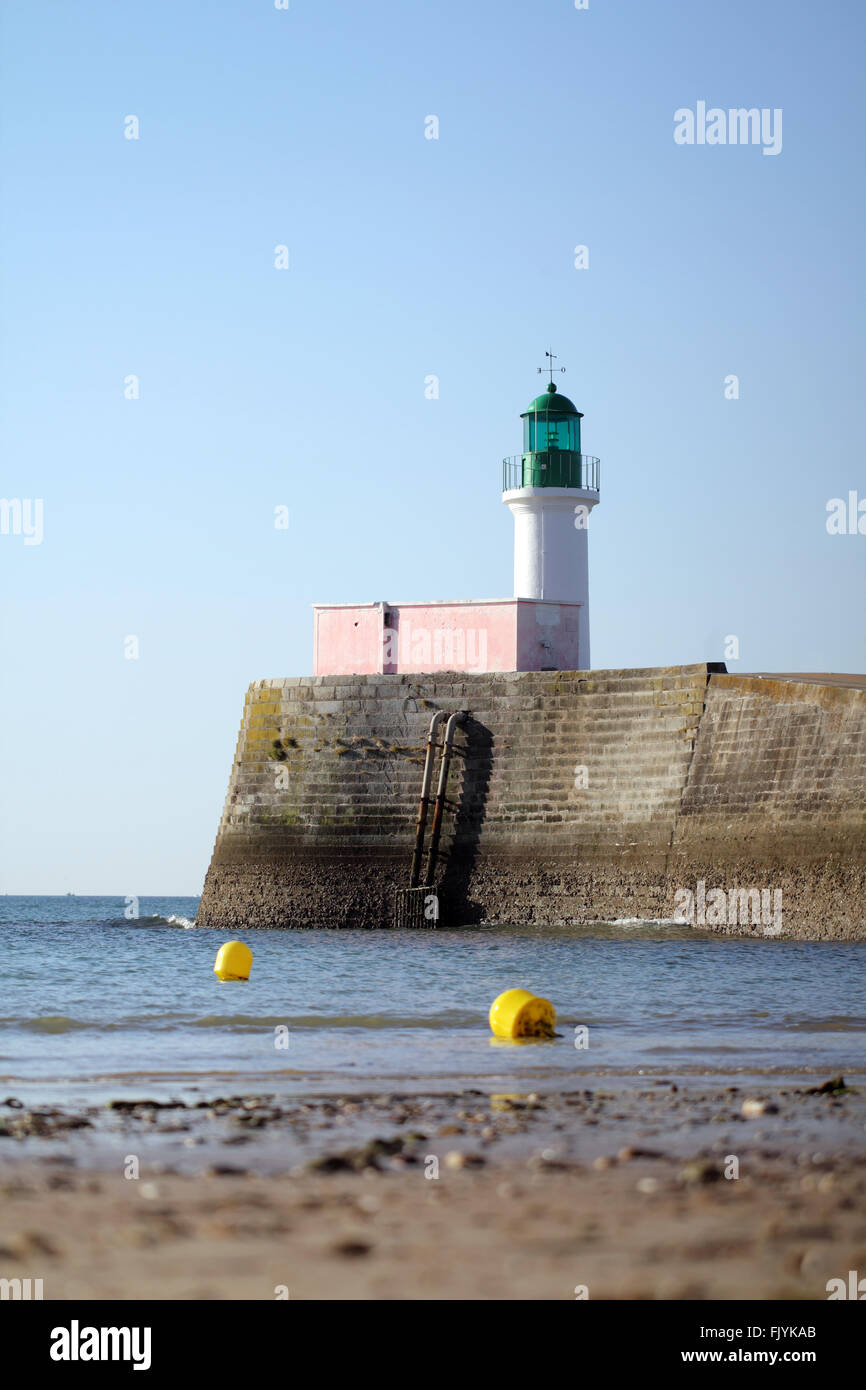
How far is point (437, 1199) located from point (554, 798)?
1769cm

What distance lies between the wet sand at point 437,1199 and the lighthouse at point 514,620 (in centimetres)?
1823

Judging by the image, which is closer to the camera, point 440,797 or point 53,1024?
point 53,1024

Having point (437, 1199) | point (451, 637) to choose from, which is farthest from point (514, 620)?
point (437, 1199)

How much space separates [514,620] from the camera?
2480 centimetres

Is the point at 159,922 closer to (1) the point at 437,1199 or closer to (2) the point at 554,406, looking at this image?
(2) the point at 554,406

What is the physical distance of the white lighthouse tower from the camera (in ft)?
94.2

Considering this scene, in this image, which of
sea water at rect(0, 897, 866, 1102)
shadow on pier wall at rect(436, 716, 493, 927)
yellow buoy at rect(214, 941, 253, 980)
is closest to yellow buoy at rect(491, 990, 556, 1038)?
sea water at rect(0, 897, 866, 1102)

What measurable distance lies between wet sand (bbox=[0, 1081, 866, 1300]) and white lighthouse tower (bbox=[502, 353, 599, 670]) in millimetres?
22211

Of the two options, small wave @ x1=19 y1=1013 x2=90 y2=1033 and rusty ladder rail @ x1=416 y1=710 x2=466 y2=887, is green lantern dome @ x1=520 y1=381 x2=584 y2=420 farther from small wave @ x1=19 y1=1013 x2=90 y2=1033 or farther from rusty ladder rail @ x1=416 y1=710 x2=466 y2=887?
small wave @ x1=19 y1=1013 x2=90 y2=1033

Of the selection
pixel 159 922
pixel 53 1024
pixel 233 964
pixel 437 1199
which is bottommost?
pixel 437 1199
